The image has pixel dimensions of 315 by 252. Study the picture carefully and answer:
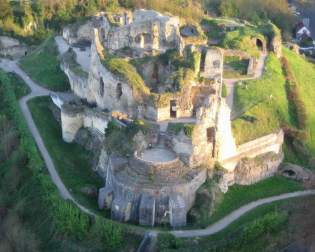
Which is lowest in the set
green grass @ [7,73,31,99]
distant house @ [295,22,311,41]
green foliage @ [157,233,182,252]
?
distant house @ [295,22,311,41]

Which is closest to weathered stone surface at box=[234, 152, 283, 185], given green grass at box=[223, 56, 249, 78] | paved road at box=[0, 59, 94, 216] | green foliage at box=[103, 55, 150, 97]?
green foliage at box=[103, 55, 150, 97]

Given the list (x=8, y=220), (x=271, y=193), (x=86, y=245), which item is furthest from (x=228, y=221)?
(x=8, y=220)

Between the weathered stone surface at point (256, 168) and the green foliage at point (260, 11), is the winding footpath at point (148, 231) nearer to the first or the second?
the weathered stone surface at point (256, 168)

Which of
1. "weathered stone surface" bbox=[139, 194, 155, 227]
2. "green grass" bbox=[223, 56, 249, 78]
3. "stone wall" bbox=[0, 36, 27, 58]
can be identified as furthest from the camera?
"stone wall" bbox=[0, 36, 27, 58]

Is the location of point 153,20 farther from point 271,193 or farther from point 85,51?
point 271,193

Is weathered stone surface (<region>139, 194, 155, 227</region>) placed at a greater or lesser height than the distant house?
greater

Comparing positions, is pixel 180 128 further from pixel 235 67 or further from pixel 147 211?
pixel 235 67

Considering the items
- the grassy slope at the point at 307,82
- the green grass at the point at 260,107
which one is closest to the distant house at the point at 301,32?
the grassy slope at the point at 307,82

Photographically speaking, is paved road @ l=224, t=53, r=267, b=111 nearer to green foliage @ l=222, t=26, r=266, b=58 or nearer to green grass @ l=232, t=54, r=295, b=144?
green grass @ l=232, t=54, r=295, b=144
